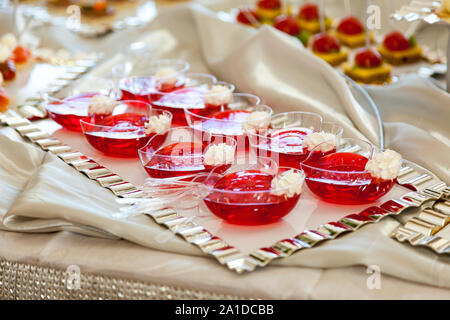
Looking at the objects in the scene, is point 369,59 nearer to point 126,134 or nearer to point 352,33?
point 352,33

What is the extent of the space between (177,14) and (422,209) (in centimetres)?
95

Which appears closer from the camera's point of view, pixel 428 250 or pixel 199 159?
pixel 428 250

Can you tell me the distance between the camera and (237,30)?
1523mm

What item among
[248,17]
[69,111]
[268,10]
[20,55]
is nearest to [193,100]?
[69,111]

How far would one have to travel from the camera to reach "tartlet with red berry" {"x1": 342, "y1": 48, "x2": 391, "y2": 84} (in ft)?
5.18

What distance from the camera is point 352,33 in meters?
1.88

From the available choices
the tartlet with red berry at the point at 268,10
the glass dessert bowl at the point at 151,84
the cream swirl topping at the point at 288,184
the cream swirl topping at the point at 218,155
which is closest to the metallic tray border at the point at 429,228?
the cream swirl topping at the point at 288,184

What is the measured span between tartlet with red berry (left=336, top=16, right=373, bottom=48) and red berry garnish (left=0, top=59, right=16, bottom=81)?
2.96 ft

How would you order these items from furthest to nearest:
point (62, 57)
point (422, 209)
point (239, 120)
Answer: point (62, 57)
point (239, 120)
point (422, 209)

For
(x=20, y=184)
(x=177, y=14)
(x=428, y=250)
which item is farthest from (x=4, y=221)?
(x=177, y=14)

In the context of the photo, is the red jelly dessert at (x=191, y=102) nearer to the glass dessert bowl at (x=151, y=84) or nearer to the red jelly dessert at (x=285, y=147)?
the glass dessert bowl at (x=151, y=84)
